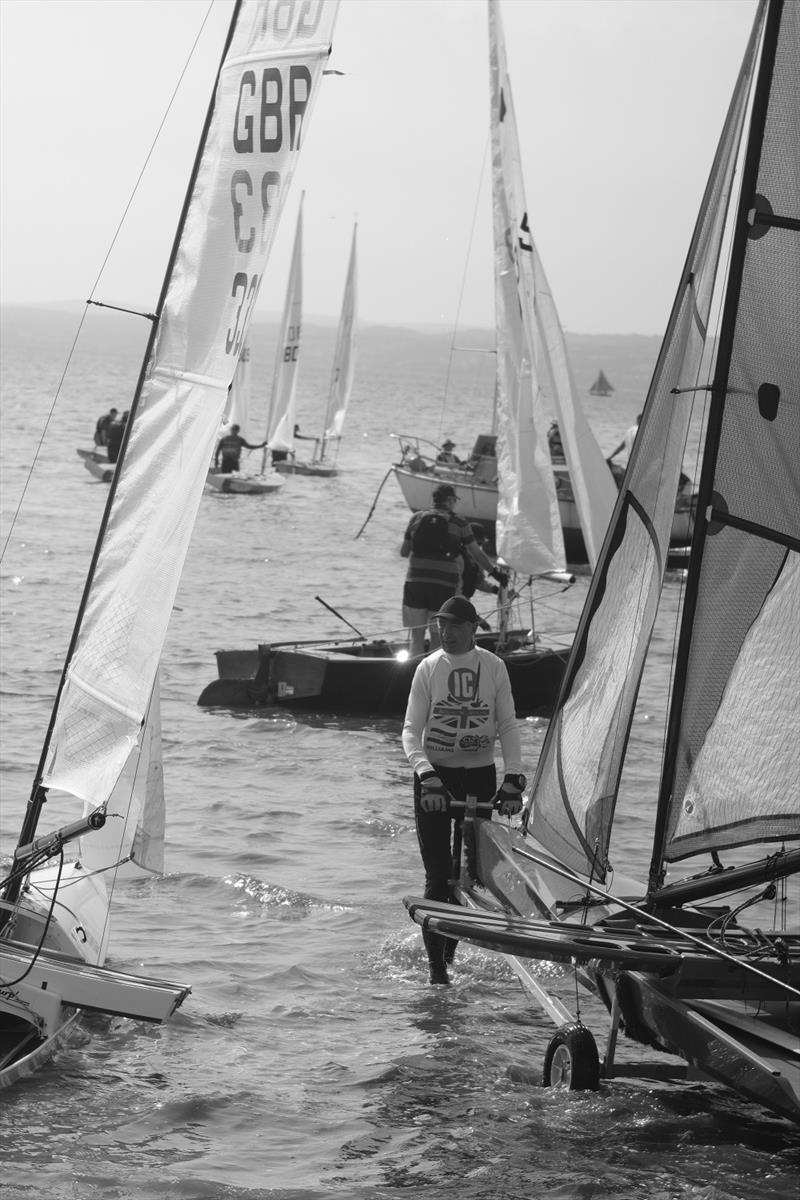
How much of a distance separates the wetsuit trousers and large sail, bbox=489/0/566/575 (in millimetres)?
6405

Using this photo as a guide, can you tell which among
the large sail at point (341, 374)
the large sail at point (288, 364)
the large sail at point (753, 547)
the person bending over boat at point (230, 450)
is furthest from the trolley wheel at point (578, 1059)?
the large sail at point (341, 374)

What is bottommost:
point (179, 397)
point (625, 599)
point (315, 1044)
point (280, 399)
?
point (315, 1044)

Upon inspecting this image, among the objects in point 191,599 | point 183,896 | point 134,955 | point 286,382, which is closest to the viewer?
point 134,955

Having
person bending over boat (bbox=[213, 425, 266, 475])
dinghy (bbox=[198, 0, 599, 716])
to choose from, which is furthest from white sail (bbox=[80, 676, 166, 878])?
person bending over boat (bbox=[213, 425, 266, 475])

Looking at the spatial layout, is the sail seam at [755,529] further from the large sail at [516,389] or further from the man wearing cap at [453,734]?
the large sail at [516,389]

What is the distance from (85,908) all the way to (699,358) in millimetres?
3281

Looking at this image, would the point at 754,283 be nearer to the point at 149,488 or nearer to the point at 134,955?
the point at 149,488

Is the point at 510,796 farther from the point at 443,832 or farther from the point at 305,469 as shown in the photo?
the point at 305,469

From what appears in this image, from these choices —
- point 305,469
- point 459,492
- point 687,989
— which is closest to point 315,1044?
point 687,989

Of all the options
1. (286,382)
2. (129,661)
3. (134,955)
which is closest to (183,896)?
(134,955)

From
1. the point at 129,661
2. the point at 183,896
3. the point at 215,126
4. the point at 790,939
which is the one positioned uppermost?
the point at 215,126

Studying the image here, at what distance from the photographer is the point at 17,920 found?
6.04 m

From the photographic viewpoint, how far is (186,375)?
5906 mm

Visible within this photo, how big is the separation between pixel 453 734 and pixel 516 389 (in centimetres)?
737
